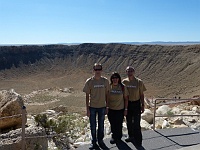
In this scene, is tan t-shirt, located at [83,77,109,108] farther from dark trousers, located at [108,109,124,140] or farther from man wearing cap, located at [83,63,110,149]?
dark trousers, located at [108,109,124,140]

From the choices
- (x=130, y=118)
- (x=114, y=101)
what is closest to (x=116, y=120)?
(x=130, y=118)

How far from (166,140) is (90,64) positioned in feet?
270

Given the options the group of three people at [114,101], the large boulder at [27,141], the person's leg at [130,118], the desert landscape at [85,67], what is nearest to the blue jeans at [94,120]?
the group of three people at [114,101]

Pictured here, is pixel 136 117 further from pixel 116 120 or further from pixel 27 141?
pixel 27 141

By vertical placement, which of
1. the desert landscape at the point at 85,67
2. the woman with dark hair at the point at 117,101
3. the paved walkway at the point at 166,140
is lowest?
the desert landscape at the point at 85,67

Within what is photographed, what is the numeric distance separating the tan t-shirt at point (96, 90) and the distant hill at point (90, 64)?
48.7 meters

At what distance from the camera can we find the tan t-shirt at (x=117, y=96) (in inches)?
246

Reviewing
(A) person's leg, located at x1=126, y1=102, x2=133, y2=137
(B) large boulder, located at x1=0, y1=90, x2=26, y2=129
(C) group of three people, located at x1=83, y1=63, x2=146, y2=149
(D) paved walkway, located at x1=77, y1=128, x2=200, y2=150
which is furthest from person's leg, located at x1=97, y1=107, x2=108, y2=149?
(B) large boulder, located at x1=0, y1=90, x2=26, y2=129

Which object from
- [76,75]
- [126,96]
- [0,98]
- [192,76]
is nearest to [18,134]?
[126,96]

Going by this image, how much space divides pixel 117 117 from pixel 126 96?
0.49 meters

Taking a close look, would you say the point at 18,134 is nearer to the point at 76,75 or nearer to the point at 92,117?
the point at 92,117

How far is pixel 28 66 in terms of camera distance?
8894 centimetres

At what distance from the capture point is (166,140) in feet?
22.7

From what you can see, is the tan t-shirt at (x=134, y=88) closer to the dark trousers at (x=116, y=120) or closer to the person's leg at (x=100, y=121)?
the dark trousers at (x=116, y=120)
